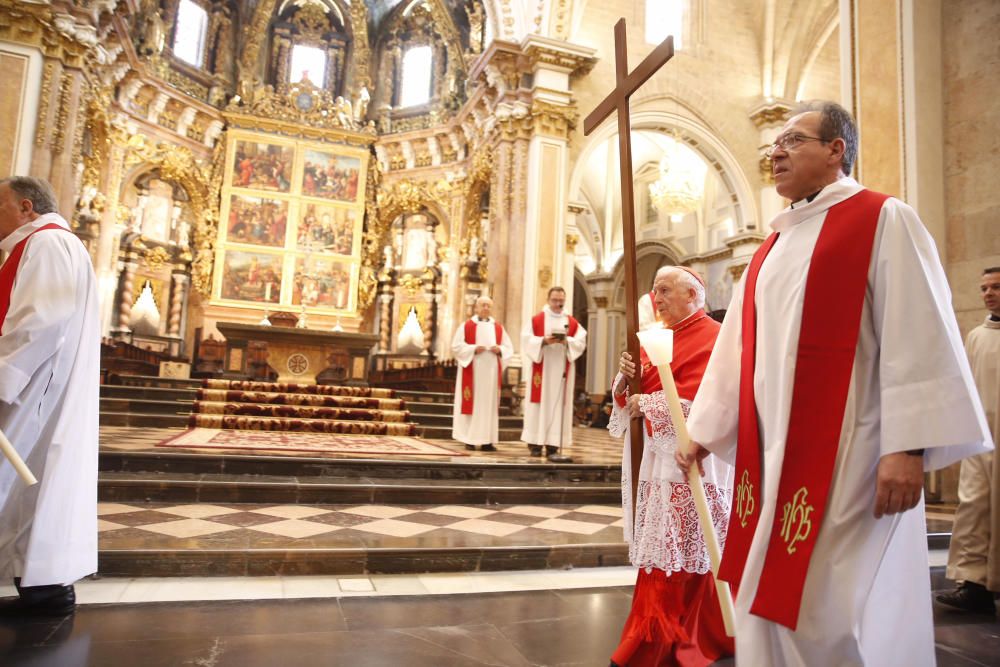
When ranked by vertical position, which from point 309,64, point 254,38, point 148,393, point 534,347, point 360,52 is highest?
point 360,52

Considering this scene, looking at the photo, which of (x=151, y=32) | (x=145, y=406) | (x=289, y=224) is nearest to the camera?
(x=145, y=406)

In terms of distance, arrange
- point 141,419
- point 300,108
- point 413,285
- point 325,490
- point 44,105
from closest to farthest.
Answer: point 325,490
point 141,419
point 44,105
point 413,285
point 300,108

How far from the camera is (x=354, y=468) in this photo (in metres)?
5.86

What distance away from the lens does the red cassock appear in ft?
7.83

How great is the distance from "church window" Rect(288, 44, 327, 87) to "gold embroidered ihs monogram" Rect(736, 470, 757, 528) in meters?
18.8

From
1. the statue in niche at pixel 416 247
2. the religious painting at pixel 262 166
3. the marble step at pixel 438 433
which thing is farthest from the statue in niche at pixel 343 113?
the marble step at pixel 438 433

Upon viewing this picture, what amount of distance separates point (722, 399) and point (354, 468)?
14.3ft

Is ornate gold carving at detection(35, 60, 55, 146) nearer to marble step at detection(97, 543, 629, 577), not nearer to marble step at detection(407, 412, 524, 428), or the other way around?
marble step at detection(407, 412, 524, 428)

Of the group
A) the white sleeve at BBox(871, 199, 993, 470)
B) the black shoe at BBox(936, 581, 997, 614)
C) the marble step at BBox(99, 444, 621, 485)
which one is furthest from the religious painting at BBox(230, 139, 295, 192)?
the white sleeve at BBox(871, 199, 993, 470)

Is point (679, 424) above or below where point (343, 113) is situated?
below

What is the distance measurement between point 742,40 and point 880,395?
14805 millimetres

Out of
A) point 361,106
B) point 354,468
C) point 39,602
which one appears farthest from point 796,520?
point 361,106

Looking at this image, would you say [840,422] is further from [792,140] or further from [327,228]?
[327,228]

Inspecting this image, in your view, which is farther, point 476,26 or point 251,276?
point 251,276
